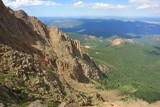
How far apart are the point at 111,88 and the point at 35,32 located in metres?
56.1

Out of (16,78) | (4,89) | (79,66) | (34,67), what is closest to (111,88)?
(79,66)

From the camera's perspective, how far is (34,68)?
112625 millimetres

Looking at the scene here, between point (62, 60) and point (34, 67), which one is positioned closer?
point (34, 67)

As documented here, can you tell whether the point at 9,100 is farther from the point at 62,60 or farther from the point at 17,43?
the point at 62,60

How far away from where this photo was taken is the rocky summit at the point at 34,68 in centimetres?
8888

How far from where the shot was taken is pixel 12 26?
525 ft

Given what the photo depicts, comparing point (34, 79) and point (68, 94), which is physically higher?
point (34, 79)

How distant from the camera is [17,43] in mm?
137750

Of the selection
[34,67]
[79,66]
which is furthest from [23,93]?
[79,66]

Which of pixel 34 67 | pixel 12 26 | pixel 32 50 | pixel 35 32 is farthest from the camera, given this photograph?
pixel 35 32

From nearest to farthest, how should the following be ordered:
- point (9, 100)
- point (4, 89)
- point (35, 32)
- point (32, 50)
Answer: point (9, 100)
point (4, 89)
point (32, 50)
point (35, 32)

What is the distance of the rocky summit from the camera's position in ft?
292

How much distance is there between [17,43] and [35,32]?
47.9 m

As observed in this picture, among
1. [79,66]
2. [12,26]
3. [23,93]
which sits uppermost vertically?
[12,26]
